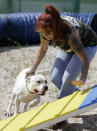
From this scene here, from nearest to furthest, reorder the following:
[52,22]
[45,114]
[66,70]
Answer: [52,22]
[45,114]
[66,70]

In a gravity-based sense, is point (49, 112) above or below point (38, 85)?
below

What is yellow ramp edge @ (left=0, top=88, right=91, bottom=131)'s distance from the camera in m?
3.03

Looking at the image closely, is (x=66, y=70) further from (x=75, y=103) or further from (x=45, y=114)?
(x=45, y=114)

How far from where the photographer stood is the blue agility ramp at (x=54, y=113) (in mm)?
3004

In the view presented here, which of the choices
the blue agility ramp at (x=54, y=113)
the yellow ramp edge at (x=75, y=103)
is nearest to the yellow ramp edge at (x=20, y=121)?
the blue agility ramp at (x=54, y=113)

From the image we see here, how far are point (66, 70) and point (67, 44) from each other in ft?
1.23

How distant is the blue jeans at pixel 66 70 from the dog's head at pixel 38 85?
0.28m

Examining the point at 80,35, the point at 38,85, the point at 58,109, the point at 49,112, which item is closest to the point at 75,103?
the point at 58,109

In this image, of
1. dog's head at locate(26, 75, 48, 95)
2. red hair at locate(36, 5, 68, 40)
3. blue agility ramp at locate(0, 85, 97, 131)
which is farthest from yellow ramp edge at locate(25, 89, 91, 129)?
red hair at locate(36, 5, 68, 40)

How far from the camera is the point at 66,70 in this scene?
378cm

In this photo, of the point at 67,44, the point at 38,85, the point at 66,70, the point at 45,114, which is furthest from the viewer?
the point at 66,70

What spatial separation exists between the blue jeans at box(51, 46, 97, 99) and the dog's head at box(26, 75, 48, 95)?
283 mm

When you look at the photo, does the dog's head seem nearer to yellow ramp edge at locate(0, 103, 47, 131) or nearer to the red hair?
yellow ramp edge at locate(0, 103, 47, 131)

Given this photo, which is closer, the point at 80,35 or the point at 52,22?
the point at 52,22
